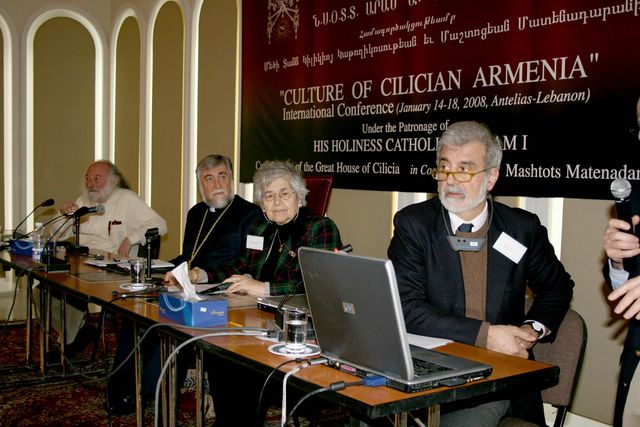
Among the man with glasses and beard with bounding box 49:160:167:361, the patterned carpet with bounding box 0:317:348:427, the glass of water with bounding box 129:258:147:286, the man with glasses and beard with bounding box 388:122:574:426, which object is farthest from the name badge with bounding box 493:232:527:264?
the man with glasses and beard with bounding box 49:160:167:361

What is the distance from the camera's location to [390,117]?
4.12 meters

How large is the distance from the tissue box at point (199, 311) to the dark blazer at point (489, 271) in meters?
0.60

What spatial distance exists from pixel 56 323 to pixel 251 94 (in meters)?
2.18

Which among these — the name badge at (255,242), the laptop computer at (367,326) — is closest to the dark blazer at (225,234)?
the name badge at (255,242)

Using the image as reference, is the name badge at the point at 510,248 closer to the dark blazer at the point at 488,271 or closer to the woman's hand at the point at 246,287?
the dark blazer at the point at 488,271

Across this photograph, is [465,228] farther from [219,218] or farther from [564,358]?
[219,218]

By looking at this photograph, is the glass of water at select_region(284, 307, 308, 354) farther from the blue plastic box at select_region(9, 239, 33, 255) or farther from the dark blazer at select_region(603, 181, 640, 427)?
the blue plastic box at select_region(9, 239, 33, 255)

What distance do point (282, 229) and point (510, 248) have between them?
1.10 m

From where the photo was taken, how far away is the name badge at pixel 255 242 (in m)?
3.18

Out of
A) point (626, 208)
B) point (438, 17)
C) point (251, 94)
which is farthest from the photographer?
point (251, 94)

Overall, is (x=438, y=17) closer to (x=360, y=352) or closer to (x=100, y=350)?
(x=360, y=352)

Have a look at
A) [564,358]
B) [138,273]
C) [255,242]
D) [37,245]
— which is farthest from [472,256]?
[37,245]

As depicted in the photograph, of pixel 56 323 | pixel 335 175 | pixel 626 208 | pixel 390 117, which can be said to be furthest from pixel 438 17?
pixel 56 323

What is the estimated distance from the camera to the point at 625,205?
1.69 meters
